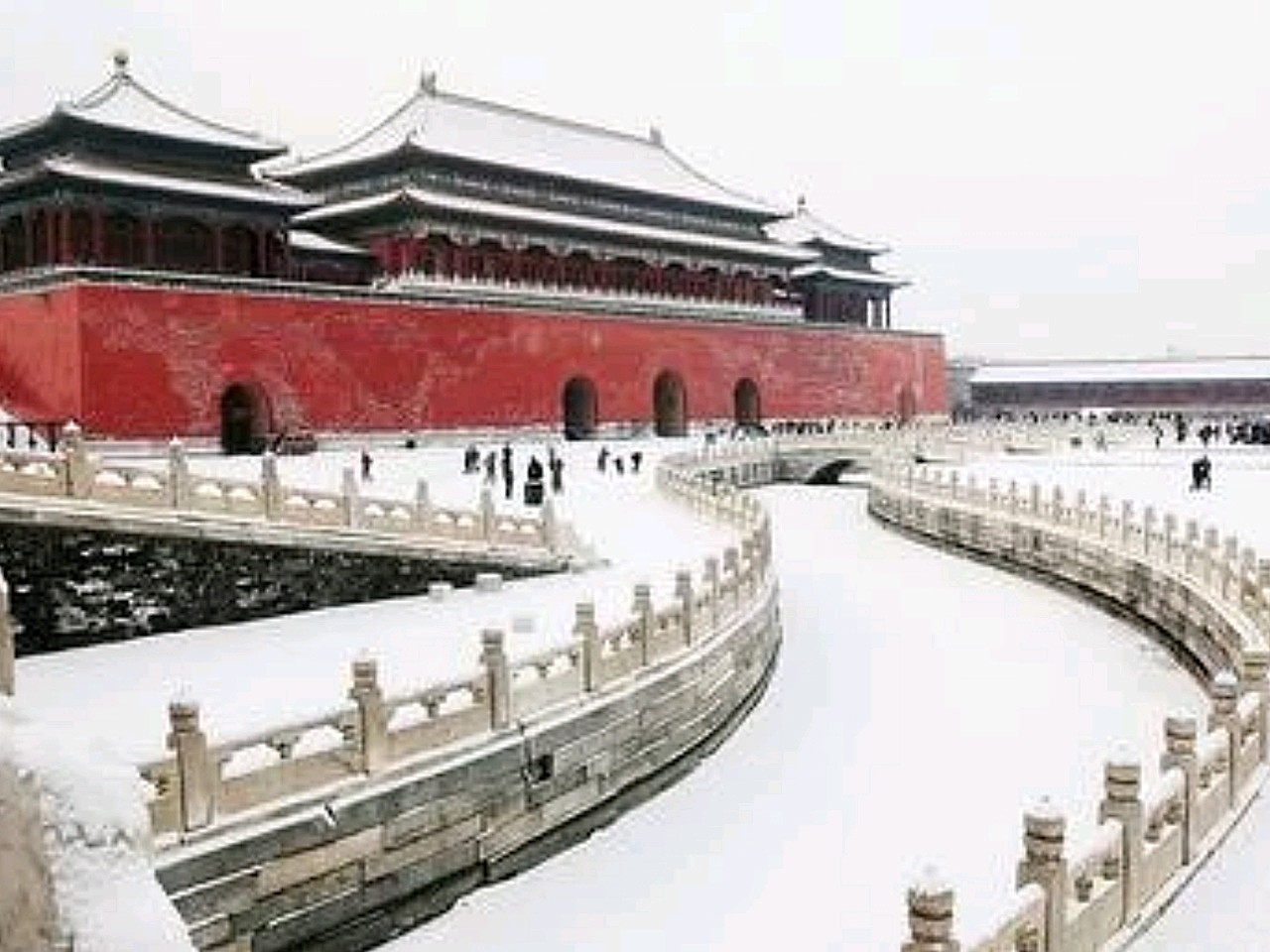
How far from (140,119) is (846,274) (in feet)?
111

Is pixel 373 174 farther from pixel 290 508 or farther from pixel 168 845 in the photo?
pixel 168 845

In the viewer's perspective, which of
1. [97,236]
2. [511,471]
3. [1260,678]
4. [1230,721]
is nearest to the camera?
[1230,721]

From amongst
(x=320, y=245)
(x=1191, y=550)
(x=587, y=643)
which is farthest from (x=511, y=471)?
(x=587, y=643)

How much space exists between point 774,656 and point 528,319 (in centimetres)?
2289

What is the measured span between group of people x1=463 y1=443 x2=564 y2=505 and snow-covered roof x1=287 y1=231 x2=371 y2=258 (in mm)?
7333

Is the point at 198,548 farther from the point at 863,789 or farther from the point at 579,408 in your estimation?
the point at 579,408

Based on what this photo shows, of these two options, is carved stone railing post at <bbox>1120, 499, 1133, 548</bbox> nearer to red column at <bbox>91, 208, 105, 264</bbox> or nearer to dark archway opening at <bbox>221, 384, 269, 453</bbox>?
dark archway opening at <bbox>221, 384, 269, 453</bbox>

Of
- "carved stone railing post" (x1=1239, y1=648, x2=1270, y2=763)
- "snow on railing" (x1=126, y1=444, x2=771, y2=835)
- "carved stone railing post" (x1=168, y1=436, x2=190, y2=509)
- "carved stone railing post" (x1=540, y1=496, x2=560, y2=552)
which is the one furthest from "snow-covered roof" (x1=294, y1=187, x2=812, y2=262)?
"carved stone railing post" (x1=1239, y1=648, x2=1270, y2=763)

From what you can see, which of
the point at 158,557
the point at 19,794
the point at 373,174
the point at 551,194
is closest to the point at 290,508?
the point at 158,557

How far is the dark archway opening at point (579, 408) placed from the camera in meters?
44.1

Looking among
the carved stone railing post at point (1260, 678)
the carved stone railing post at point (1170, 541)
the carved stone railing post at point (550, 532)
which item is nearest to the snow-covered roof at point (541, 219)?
the carved stone railing post at point (550, 532)

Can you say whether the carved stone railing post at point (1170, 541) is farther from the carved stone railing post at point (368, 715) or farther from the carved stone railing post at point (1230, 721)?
the carved stone railing post at point (368, 715)

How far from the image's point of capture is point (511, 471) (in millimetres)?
30438

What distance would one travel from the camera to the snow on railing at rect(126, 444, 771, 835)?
881 centimetres
